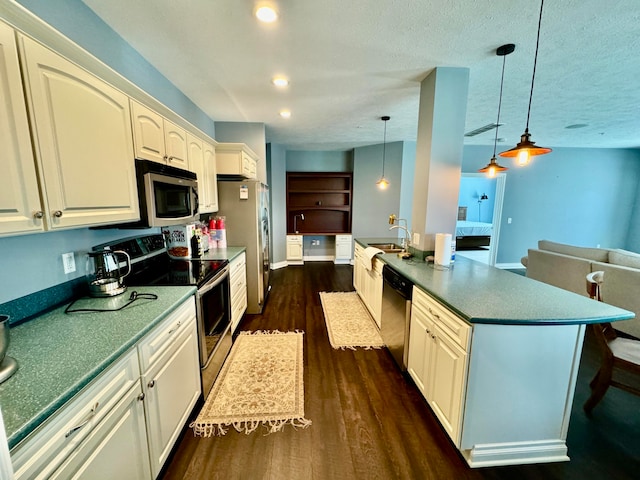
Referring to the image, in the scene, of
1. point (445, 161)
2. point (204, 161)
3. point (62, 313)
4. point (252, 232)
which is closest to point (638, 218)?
point (445, 161)

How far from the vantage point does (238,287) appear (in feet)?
9.53

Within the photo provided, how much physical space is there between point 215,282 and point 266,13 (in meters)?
1.95

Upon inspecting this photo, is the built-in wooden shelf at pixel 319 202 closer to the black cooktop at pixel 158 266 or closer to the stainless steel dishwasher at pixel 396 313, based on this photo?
the stainless steel dishwasher at pixel 396 313

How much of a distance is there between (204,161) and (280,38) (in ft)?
4.65

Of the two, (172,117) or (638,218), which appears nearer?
(172,117)

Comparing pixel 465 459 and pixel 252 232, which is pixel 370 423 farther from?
pixel 252 232

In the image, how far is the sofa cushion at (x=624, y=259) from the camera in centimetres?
296

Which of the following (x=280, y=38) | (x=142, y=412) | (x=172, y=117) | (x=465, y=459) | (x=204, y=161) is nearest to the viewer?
(x=142, y=412)

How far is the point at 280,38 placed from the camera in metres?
1.90

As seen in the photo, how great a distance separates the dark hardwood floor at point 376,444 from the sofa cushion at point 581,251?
6.35 ft

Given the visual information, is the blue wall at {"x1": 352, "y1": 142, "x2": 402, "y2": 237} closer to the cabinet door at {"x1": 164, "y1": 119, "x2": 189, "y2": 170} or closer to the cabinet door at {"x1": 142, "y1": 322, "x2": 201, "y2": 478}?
the cabinet door at {"x1": 164, "y1": 119, "x2": 189, "y2": 170}

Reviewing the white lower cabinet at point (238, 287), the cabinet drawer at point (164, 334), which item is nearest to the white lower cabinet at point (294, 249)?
the white lower cabinet at point (238, 287)

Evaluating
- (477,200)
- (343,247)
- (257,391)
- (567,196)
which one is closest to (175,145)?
(257,391)

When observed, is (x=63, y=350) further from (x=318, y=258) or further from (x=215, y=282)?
(x=318, y=258)
